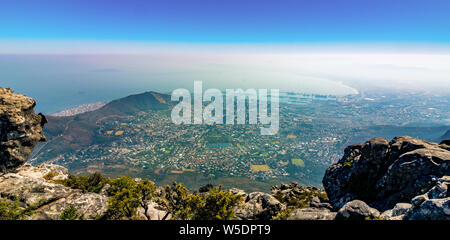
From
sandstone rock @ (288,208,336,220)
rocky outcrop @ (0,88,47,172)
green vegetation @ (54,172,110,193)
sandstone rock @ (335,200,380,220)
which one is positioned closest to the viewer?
sandstone rock @ (335,200,380,220)

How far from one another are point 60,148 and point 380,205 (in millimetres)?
254574

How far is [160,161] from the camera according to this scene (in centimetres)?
17250

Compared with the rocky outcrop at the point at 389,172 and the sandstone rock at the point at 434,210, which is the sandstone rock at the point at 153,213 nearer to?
the rocky outcrop at the point at 389,172

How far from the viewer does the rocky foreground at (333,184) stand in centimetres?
1850

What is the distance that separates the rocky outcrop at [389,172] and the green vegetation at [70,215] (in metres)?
32.4

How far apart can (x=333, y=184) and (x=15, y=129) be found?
47054 mm

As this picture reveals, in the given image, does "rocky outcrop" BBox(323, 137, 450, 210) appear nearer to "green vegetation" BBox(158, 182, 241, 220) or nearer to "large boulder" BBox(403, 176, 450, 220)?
"large boulder" BBox(403, 176, 450, 220)

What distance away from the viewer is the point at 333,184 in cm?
2916

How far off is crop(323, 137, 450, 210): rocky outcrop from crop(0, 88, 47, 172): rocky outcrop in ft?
149

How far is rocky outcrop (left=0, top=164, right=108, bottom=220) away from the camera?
21344 mm

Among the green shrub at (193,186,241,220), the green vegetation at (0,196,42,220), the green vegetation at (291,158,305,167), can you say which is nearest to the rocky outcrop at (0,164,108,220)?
the green vegetation at (0,196,42,220)

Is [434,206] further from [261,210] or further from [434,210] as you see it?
[261,210]

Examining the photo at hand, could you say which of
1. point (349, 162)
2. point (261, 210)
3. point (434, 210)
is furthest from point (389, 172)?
point (261, 210)

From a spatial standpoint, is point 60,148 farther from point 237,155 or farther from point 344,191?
point 344,191
